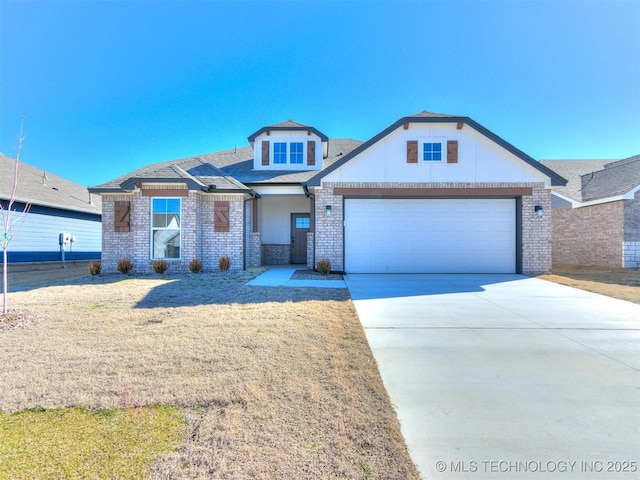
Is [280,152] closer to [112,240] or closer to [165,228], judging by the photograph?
[165,228]

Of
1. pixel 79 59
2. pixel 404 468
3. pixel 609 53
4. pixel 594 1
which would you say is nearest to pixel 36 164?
pixel 79 59

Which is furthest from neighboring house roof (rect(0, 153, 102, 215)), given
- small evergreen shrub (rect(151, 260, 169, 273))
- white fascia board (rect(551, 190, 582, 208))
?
white fascia board (rect(551, 190, 582, 208))

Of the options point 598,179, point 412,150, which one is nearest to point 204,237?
point 412,150

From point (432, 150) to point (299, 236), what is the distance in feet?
23.5

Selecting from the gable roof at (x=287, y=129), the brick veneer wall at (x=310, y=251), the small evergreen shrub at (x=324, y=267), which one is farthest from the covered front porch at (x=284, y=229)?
the small evergreen shrub at (x=324, y=267)

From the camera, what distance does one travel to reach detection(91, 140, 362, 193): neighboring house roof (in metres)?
10.8

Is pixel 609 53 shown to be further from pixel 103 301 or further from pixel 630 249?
pixel 103 301

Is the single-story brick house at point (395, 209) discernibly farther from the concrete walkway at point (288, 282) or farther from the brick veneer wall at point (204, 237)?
the concrete walkway at point (288, 282)

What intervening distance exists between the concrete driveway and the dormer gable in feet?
30.5

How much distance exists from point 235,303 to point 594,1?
1372 centimetres

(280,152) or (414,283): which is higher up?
(280,152)

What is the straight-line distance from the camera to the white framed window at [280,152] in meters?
14.0

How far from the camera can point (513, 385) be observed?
309 cm

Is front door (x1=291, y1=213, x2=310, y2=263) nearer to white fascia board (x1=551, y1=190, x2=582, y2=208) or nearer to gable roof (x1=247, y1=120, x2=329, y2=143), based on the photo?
gable roof (x1=247, y1=120, x2=329, y2=143)
